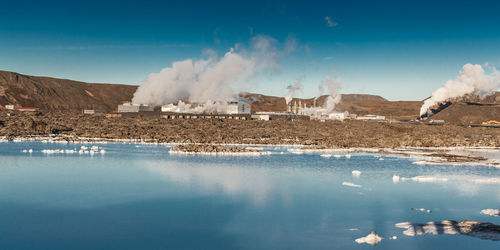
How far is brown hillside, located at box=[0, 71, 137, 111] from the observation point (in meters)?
125

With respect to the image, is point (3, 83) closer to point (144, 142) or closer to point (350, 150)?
point (144, 142)

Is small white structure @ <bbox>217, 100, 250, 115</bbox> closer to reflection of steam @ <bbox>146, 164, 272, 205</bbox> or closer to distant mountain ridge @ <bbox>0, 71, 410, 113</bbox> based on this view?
reflection of steam @ <bbox>146, 164, 272, 205</bbox>

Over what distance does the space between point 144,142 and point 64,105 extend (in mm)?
101307

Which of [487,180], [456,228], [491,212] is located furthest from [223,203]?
[487,180]

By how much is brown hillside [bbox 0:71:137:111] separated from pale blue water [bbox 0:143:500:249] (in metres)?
108

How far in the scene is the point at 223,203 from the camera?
16875 mm

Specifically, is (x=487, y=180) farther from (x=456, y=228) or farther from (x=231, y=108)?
(x=231, y=108)

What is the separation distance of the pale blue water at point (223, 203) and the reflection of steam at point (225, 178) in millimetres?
53

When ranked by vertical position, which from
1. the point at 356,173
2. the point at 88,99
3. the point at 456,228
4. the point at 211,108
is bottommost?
the point at 456,228

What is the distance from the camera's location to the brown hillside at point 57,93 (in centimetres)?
12525

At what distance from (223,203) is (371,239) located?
6128 millimetres

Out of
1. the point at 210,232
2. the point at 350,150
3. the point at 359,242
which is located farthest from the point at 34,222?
the point at 350,150

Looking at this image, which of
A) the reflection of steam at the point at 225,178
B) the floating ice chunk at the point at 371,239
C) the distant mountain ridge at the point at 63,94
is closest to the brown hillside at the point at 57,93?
the distant mountain ridge at the point at 63,94

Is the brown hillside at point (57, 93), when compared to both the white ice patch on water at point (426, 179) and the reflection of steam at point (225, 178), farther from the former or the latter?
the white ice patch on water at point (426, 179)
